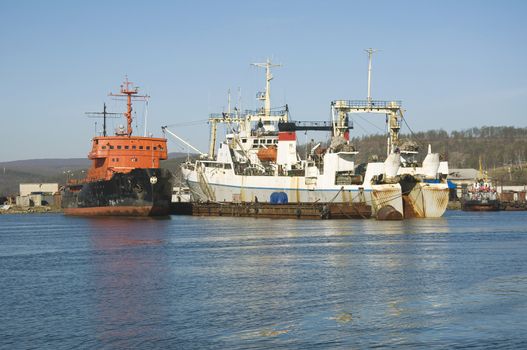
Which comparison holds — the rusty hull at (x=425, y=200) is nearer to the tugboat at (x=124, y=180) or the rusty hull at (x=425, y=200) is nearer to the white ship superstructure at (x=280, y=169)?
the white ship superstructure at (x=280, y=169)

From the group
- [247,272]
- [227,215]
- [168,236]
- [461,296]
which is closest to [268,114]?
[227,215]

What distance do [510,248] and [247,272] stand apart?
1602 centimetres

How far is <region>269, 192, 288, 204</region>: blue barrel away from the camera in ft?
240

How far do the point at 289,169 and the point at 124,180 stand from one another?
16.1 metres

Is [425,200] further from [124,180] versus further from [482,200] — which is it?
[482,200]

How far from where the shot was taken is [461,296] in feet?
83.8

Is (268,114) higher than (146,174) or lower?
higher

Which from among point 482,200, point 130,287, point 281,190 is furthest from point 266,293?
point 482,200

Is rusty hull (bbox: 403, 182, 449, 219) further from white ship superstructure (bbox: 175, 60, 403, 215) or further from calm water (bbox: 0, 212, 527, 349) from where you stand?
calm water (bbox: 0, 212, 527, 349)

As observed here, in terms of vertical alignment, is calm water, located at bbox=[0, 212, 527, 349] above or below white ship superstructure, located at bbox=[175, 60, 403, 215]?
below

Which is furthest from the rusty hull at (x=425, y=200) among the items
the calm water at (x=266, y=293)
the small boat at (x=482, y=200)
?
the small boat at (x=482, y=200)

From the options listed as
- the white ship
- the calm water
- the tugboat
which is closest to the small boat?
the white ship

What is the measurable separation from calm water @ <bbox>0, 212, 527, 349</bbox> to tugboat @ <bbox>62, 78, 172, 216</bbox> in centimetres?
1898

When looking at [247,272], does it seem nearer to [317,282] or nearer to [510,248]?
[317,282]
